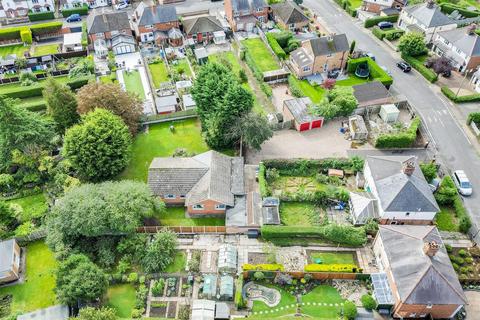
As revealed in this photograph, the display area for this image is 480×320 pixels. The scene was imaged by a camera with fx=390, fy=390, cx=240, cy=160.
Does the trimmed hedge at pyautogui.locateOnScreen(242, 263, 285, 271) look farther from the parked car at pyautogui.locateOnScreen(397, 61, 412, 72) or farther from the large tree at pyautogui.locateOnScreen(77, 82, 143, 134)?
→ the parked car at pyautogui.locateOnScreen(397, 61, 412, 72)

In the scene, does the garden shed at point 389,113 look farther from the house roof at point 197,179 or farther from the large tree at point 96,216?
the large tree at point 96,216

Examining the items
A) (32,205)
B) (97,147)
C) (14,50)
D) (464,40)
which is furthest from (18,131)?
(464,40)

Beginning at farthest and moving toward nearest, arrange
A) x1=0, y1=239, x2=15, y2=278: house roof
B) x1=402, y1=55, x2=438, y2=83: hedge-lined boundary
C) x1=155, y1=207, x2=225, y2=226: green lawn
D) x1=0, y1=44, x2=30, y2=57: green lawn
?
x1=0, y1=44, x2=30, y2=57: green lawn < x1=402, y1=55, x2=438, y2=83: hedge-lined boundary < x1=155, y1=207, x2=225, y2=226: green lawn < x1=0, y1=239, x2=15, y2=278: house roof

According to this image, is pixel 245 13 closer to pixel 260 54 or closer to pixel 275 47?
pixel 260 54

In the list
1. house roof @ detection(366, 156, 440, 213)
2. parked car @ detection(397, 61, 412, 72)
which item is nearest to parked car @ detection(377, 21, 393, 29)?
parked car @ detection(397, 61, 412, 72)

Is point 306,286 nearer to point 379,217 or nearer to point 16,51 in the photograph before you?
point 379,217

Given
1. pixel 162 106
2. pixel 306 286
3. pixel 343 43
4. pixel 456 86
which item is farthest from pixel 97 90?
pixel 456 86

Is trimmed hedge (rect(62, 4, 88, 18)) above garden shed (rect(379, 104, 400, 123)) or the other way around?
above
